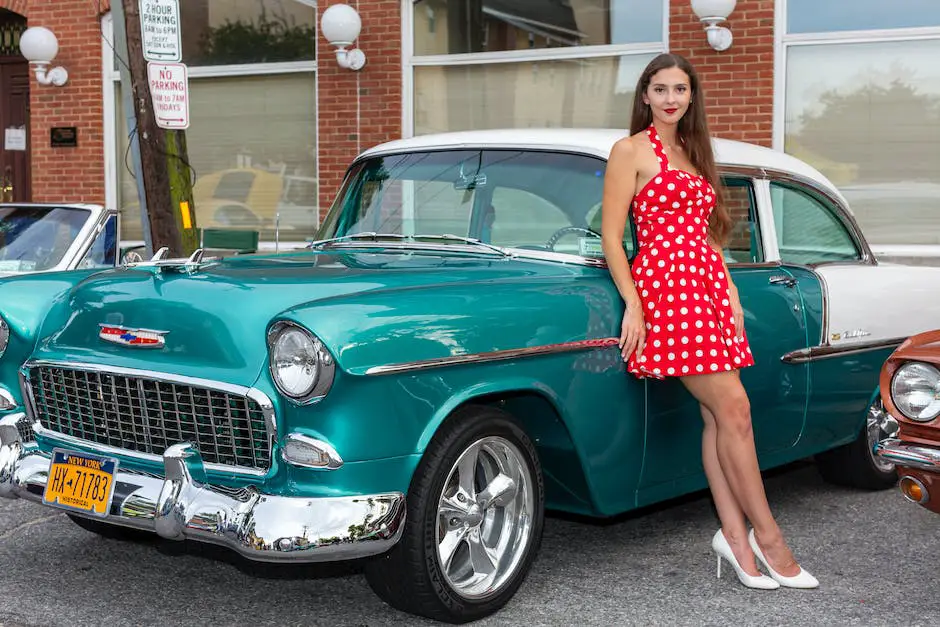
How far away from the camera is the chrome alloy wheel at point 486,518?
12.4ft

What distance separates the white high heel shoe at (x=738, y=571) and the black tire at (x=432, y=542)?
830mm

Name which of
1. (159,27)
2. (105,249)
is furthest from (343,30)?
(105,249)

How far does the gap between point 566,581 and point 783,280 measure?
148 centimetres

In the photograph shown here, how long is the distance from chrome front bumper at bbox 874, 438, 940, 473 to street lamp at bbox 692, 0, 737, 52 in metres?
6.49

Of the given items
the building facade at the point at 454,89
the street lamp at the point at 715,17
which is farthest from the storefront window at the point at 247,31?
the street lamp at the point at 715,17

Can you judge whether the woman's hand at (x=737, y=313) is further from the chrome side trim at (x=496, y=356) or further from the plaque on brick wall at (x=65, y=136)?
the plaque on brick wall at (x=65, y=136)

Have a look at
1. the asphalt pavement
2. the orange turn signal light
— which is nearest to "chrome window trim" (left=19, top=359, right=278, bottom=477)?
the asphalt pavement

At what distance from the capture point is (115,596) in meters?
4.09

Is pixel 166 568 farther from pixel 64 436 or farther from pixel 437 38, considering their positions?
pixel 437 38

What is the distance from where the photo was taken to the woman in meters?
3.96

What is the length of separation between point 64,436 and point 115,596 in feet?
1.93

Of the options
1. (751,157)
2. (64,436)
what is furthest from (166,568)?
(751,157)

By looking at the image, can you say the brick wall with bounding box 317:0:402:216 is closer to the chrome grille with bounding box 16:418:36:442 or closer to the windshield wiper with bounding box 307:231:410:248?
the windshield wiper with bounding box 307:231:410:248

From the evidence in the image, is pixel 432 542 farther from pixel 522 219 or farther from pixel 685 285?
pixel 522 219
